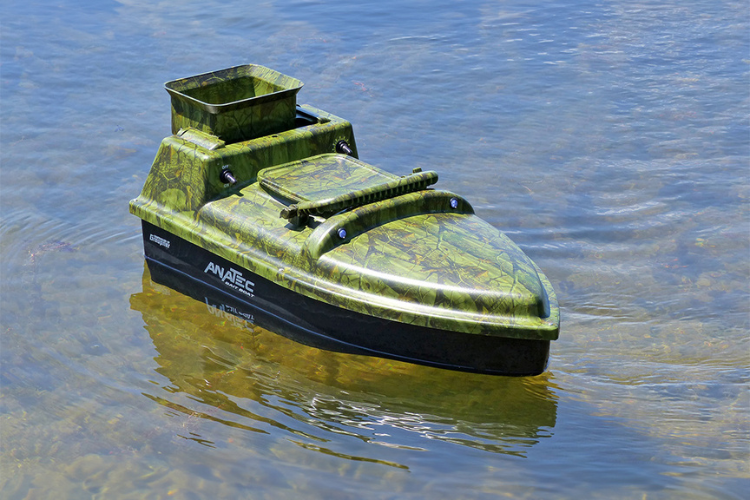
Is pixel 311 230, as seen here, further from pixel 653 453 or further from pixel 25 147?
pixel 25 147

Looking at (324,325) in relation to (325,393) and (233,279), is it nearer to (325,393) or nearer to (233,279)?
(325,393)

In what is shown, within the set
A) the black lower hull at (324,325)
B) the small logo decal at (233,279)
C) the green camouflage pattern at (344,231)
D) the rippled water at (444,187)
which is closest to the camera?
the rippled water at (444,187)

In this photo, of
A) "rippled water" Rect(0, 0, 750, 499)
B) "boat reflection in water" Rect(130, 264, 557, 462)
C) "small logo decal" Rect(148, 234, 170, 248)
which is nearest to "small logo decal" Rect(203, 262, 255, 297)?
"boat reflection in water" Rect(130, 264, 557, 462)

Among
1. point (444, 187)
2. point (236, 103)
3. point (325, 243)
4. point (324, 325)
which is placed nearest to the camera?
point (325, 243)

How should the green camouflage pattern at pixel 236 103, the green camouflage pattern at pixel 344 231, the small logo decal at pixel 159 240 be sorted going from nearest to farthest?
1. the green camouflage pattern at pixel 344 231
2. the green camouflage pattern at pixel 236 103
3. the small logo decal at pixel 159 240

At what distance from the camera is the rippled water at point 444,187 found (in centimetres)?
509

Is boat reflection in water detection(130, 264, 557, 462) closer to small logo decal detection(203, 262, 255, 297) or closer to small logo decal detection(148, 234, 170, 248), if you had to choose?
small logo decal detection(203, 262, 255, 297)

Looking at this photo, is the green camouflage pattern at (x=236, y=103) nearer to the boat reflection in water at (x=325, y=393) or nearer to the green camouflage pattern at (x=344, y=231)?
the green camouflage pattern at (x=344, y=231)

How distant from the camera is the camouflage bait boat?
550 centimetres

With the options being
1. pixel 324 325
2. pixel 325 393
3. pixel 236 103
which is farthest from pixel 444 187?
pixel 325 393

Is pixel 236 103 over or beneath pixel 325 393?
over

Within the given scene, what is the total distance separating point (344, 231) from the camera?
19.0 feet

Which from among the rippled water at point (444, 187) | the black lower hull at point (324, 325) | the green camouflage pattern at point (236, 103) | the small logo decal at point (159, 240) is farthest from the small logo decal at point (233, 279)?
the green camouflage pattern at point (236, 103)

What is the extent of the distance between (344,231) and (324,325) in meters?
0.70
